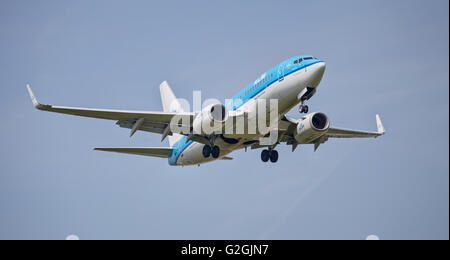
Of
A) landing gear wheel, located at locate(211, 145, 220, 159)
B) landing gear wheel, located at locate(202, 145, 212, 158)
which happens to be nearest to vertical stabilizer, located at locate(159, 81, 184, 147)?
landing gear wheel, located at locate(202, 145, 212, 158)

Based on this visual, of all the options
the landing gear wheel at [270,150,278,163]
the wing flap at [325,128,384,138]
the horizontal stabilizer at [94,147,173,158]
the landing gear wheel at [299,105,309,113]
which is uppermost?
the wing flap at [325,128,384,138]

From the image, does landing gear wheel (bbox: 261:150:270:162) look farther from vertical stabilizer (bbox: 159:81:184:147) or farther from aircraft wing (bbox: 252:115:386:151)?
vertical stabilizer (bbox: 159:81:184:147)

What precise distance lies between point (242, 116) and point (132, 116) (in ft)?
21.6

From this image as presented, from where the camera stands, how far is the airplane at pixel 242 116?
31.1 metres

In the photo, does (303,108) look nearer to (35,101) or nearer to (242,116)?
(242,116)

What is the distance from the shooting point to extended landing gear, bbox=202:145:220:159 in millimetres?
36094

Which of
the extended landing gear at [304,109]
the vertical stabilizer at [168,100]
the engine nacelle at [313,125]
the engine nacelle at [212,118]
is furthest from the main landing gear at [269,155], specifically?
the vertical stabilizer at [168,100]

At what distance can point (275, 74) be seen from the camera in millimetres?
32062

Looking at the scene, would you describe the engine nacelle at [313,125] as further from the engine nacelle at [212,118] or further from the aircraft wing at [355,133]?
the engine nacelle at [212,118]

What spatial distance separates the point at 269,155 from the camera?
3906cm

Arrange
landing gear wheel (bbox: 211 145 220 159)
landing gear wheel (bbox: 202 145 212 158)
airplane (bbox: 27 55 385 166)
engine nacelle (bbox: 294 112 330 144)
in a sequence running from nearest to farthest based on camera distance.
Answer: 1. airplane (bbox: 27 55 385 166)
2. engine nacelle (bbox: 294 112 330 144)
3. landing gear wheel (bbox: 211 145 220 159)
4. landing gear wheel (bbox: 202 145 212 158)

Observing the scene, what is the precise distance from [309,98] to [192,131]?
26.1ft

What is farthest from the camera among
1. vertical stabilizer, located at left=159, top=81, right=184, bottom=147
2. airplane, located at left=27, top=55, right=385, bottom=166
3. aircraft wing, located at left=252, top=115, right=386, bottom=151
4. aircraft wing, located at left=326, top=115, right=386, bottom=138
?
vertical stabilizer, located at left=159, top=81, right=184, bottom=147

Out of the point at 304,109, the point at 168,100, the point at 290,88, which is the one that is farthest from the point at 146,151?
the point at 304,109
